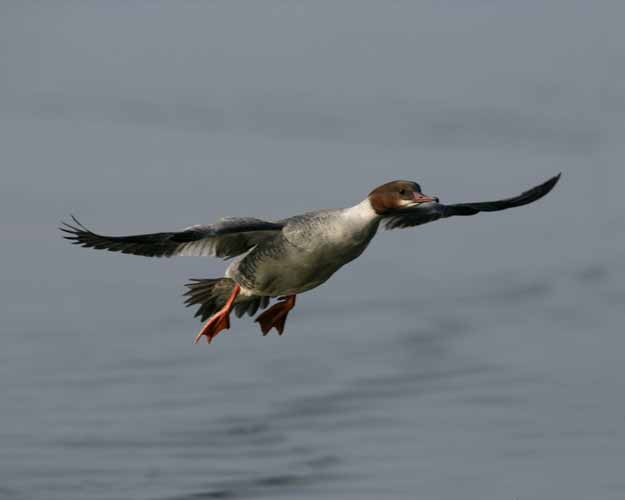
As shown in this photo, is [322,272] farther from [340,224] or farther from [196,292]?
[196,292]

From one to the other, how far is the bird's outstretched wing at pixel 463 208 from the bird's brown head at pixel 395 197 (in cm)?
125

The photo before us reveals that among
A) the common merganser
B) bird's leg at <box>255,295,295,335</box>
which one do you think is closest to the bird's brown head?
the common merganser

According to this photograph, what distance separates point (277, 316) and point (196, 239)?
2513 millimetres

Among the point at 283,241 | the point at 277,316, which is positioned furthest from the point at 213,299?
the point at 283,241

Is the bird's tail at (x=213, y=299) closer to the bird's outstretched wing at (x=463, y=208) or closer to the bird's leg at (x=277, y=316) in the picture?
the bird's leg at (x=277, y=316)

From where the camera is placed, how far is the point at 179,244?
13.7 m

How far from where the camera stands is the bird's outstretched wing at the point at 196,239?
13.2 metres

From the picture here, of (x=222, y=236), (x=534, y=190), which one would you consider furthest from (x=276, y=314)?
(x=534, y=190)

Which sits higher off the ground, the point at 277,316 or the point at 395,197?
the point at 395,197

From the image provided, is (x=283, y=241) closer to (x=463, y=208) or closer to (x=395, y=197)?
(x=395, y=197)

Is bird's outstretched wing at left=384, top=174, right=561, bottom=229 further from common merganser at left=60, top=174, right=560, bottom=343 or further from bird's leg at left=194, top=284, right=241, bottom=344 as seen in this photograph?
bird's leg at left=194, top=284, right=241, bottom=344

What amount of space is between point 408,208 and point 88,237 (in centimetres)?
307

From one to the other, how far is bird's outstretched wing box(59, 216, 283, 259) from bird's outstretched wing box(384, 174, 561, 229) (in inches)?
68.9

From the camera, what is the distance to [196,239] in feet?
43.4
